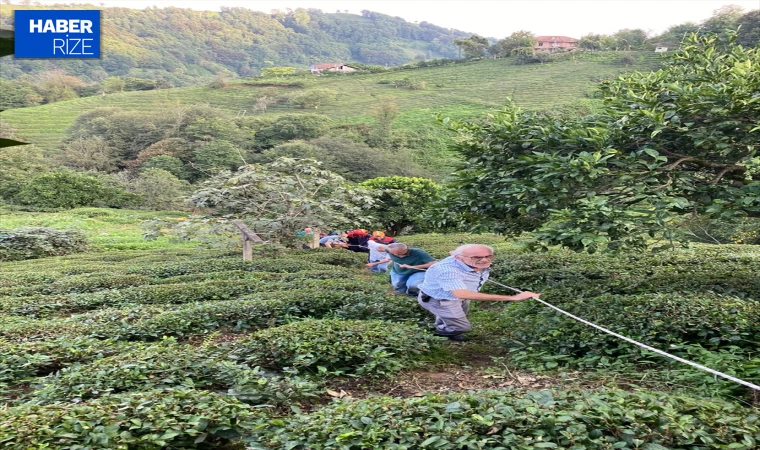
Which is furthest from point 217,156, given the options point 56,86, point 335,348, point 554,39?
point 554,39

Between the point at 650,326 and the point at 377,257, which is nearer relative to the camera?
the point at 650,326

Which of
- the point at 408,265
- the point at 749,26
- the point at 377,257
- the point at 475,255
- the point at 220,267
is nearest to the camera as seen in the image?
the point at 475,255

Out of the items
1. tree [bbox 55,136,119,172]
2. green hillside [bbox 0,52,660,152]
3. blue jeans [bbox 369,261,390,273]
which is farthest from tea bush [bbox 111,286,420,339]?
green hillside [bbox 0,52,660,152]

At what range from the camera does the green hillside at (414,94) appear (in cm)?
4680

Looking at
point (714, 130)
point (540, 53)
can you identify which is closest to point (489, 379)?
point (714, 130)

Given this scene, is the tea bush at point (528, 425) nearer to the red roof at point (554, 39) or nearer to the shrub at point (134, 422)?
the shrub at point (134, 422)

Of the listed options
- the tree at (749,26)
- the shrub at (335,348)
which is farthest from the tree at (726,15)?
the shrub at (335,348)

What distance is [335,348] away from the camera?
15.6ft

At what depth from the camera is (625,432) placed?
2805 mm

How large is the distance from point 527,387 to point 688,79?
4291 millimetres

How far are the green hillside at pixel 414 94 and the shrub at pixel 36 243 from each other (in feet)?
86.2

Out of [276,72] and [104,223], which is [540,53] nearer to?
[276,72]

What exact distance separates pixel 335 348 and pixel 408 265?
312 centimetres

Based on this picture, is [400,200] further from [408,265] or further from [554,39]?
[554,39]
